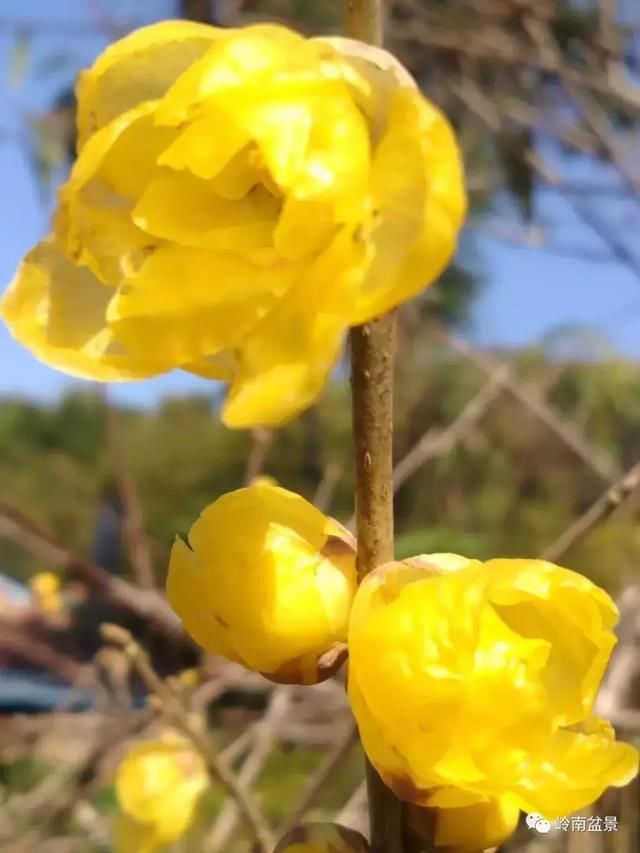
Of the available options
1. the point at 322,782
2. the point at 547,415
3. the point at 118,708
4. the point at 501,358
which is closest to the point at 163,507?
the point at 501,358

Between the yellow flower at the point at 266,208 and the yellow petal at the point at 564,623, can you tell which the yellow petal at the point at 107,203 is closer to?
the yellow flower at the point at 266,208

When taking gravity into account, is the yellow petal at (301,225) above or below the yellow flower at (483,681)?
above

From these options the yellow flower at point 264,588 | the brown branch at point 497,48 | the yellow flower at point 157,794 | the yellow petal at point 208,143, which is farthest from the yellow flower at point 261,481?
the brown branch at point 497,48

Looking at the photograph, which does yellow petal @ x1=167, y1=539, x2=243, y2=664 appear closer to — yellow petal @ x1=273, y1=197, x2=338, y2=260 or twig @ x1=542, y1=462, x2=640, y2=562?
yellow petal @ x1=273, y1=197, x2=338, y2=260

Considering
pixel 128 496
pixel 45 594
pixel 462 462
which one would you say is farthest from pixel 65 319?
pixel 462 462

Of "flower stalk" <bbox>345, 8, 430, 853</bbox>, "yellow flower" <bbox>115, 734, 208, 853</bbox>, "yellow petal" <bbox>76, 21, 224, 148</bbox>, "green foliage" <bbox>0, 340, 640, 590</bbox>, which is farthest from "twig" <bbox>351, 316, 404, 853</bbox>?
"green foliage" <bbox>0, 340, 640, 590</bbox>

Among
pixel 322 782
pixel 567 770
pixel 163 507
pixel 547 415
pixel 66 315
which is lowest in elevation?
pixel 163 507

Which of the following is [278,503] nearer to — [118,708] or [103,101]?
[103,101]
